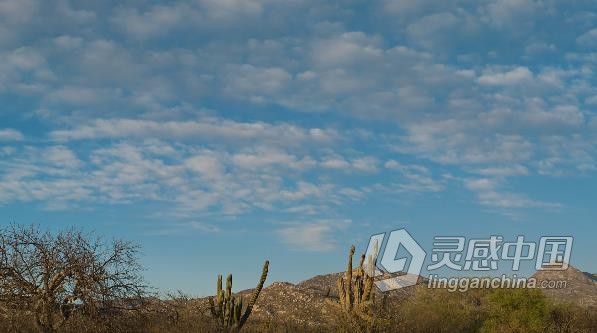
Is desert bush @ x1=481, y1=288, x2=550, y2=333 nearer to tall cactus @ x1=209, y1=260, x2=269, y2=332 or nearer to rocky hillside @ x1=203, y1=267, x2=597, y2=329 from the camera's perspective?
rocky hillside @ x1=203, y1=267, x2=597, y2=329

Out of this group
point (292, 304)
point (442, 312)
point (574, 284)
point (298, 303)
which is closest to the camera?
point (442, 312)

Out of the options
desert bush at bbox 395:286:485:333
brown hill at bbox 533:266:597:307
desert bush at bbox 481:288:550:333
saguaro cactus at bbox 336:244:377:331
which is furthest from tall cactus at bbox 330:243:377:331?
brown hill at bbox 533:266:597:307

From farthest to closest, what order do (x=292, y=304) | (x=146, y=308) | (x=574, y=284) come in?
(x=574, y=284)
(x=292, y=304)
(x=146, y=308)

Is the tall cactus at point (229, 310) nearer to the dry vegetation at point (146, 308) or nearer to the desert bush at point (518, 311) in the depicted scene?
the dry vegetation at point (146, 308)

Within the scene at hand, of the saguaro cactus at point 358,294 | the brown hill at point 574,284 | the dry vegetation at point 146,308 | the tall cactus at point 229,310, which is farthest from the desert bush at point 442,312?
the brown hill at point 574,284

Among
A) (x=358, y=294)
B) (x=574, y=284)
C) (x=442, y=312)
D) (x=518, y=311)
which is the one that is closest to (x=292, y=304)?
(x=442, y=312)

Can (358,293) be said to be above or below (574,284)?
below

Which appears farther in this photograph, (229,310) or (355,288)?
(229,310)

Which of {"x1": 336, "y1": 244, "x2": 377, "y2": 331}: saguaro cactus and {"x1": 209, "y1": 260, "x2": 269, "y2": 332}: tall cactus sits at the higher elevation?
{"x1": 336, "y1": 244, "x2": 377, "y2": 331}: saguaro cactus

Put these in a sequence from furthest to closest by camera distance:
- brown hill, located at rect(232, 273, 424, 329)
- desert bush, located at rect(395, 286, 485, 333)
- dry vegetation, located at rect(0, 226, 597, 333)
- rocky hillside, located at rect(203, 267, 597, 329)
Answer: brown hill, located at rect(232, 273, 424, 329), rocky hillside, located at rect(203, 267, 597, 329), desert bush, located at rect(395, 286, 485, 333), dry vegetation, located at rect(0, 226, 597, 333)

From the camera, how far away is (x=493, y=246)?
123 feet

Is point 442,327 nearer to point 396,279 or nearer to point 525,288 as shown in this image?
point 525,288

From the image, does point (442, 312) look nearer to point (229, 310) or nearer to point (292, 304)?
point (292, 304)

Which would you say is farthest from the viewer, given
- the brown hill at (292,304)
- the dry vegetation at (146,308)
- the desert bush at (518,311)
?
the brown hill at (292,304)
